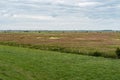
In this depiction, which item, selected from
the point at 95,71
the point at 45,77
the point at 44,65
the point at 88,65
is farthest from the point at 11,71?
the point at 88,65

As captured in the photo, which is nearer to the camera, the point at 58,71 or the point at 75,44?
the point at 58,71

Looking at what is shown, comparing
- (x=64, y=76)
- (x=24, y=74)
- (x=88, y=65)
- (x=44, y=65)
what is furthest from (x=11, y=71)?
(x=88, y=65)

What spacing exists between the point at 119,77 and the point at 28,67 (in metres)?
10.3

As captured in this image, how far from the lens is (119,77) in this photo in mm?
29969

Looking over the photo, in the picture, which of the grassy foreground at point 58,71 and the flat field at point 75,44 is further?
the flat field at point 75,44

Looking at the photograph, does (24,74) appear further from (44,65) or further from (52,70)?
(44,65)

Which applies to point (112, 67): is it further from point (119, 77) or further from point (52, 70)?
point (52, 70)

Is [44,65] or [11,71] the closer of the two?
[11,71]

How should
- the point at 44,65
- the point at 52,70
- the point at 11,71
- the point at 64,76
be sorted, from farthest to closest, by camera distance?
the point at 44,65, the point at 52,70, the point at 64,76, the point at 11,71

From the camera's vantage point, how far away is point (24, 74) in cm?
2756

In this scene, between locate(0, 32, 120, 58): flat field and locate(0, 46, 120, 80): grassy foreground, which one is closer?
locate(0, 46, 120, 80): grassy foreground

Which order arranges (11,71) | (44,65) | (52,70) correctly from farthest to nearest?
1. (44,65)
2. (52,70)
3. (11,71)

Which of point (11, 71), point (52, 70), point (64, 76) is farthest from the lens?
point (52, 70)

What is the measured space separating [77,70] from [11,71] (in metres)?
8.82
